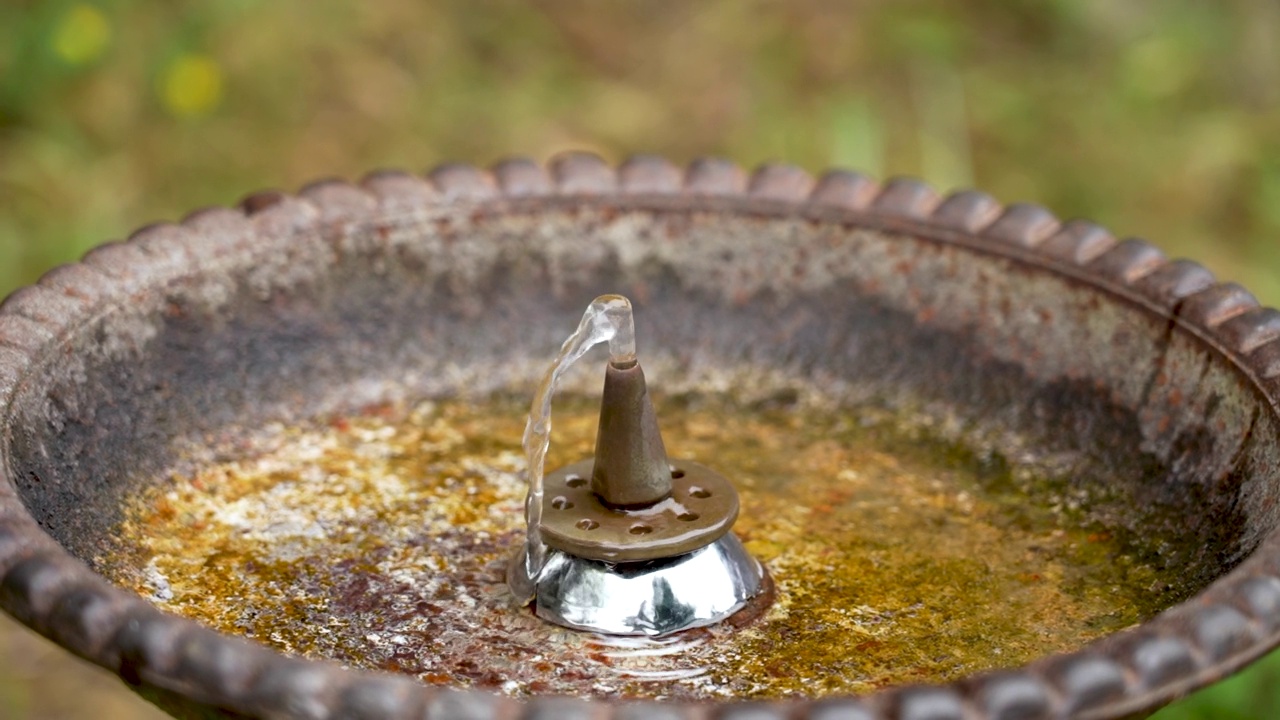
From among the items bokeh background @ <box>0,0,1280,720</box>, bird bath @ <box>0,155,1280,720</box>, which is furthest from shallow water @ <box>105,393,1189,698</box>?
bokeh background @ <box>0,0,1280,720</box>

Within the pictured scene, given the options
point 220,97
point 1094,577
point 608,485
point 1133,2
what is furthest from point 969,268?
point 1133,2

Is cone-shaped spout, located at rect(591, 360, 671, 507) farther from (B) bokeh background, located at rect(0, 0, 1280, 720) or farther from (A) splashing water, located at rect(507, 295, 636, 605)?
(B) bokeh background, located at rect(0, 0, 1280, 720)

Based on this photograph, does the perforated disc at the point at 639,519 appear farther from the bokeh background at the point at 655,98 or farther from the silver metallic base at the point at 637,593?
the bokeh background at the point at 655,98

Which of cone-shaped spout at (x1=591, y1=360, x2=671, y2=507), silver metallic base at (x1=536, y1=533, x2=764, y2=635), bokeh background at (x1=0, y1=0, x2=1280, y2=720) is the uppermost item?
bokeh background at (x1=0, y1=0, x2=1280, y2=720)

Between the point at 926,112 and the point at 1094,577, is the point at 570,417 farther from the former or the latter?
the point at 926,112

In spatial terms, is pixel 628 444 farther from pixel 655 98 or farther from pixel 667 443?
pixel 655 98

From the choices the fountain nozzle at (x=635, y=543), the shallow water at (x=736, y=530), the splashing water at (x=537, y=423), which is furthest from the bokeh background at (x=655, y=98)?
the fountain nozzle at (x=635, y=543)

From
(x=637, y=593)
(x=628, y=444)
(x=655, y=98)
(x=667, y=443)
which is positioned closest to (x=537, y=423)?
A: (x=628, y=444)
